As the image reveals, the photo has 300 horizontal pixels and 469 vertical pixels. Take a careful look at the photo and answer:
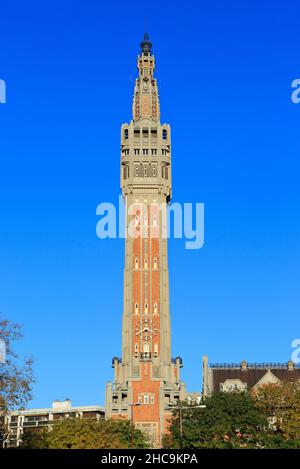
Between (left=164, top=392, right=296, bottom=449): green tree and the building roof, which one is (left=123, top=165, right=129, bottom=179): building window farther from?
(left=164, top=392, right=296, bottom=449): green tree

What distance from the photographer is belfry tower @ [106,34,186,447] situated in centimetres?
12875

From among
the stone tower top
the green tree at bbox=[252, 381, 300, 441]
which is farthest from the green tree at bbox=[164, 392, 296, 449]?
the stone tower top

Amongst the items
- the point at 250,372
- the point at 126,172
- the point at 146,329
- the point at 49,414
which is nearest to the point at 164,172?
the point at 126,172

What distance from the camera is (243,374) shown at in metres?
139

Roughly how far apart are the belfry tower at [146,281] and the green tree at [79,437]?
26.8m

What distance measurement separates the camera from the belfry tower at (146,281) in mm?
128750

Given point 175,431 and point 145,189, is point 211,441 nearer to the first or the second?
point 175,431

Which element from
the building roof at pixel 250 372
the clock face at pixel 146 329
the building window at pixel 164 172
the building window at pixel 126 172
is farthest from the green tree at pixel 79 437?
the building window at pixel 164 172

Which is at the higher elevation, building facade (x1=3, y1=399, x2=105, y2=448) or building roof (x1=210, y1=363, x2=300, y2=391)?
building roof (x1=210, y1=363, x2=300, y2=391)

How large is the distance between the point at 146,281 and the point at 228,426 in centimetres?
4386

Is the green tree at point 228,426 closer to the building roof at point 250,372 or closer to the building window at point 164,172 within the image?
the building roof at point 250,372

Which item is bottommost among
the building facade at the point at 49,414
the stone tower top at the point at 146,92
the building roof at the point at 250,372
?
the building facade at the point at 49,414

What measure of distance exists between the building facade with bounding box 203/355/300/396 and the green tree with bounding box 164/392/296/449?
3160cm
